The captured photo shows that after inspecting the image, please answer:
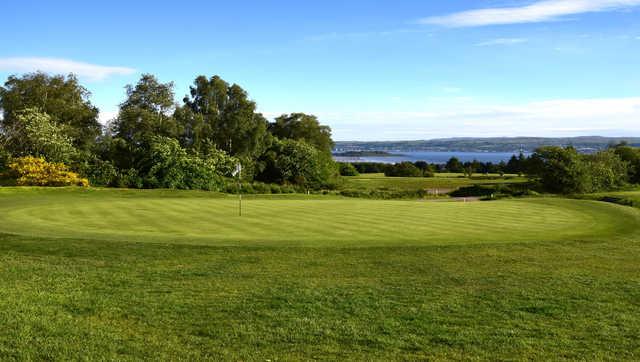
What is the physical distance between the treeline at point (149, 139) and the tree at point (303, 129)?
1783cm

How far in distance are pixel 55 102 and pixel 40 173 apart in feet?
40.7

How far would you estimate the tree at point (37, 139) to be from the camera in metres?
46.1

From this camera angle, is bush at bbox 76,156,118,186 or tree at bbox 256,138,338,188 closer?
bush at bbox 76,156,118,186

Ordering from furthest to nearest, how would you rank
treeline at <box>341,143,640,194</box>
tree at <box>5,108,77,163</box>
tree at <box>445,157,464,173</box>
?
tree at <box>445,157,464,173</box> < treeline at <box>341,143,640,194</box> < tree at <box>5,108,77,163</box>

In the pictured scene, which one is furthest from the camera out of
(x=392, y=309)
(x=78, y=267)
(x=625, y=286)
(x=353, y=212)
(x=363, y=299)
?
(x=353, y=212)

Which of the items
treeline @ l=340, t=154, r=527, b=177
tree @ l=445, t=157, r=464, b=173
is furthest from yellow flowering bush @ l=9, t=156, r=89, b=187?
tree @ l=445, t=157, r=464, b=173

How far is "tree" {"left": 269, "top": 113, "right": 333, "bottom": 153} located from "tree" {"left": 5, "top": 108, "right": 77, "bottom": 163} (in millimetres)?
45699

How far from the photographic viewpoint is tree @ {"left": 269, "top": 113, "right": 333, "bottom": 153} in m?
90.4

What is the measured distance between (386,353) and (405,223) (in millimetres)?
12351

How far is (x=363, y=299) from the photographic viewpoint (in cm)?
943

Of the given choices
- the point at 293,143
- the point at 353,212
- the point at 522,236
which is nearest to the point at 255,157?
the point at 293,143

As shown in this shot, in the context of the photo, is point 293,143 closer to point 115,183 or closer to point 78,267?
point 115,183

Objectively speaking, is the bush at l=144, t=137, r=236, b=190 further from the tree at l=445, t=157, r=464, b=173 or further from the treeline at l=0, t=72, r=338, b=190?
the tree at l=445, t=157, r=464, b=173

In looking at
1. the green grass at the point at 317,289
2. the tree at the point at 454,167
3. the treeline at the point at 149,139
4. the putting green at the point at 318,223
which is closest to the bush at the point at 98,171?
the treeline at the point at 149,139
